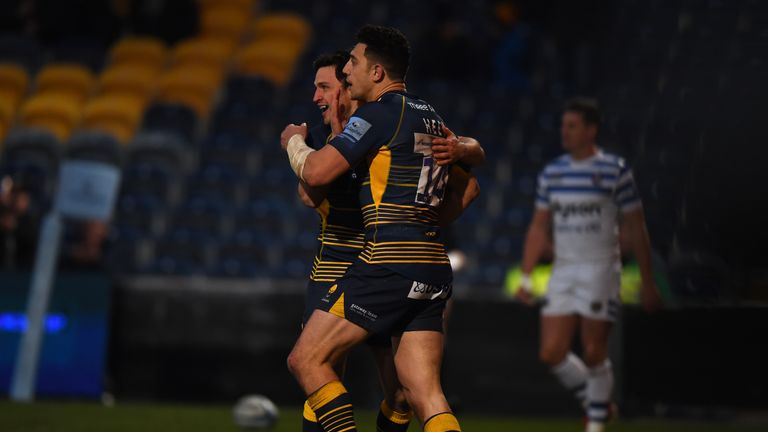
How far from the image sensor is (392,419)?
6.21 m

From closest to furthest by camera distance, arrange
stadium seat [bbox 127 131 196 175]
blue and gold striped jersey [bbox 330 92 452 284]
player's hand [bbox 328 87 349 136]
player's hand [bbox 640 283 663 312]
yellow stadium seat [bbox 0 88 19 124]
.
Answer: blue and gold striped jersey [bbox 330 92 452 284] < player's hand [bbox 328 87 349 136] < player's hand [bbox 640 283 663 312] < stadium seat [bbox 127 131 196 175] < yellow stadium seat [bbox 0 88 19 124]

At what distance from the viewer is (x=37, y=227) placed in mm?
13336

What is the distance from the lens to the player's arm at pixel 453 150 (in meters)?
5.64

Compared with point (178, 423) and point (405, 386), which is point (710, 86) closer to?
point (405, 386)

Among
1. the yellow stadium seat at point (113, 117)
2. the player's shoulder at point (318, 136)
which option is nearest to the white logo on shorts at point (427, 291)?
the player's shoulder at point (318, 136)

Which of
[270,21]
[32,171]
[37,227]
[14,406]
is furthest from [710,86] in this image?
[270,21]

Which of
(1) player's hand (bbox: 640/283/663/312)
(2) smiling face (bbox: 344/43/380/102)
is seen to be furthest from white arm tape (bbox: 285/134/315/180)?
(1) player's hand (bbox: 640/283/663/312)

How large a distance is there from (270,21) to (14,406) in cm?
915

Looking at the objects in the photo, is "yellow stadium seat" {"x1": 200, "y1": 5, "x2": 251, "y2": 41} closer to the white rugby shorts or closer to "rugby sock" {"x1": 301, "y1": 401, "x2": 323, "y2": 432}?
the white rugby shorts

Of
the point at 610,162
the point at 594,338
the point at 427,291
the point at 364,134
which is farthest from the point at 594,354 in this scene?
the point at 364,134

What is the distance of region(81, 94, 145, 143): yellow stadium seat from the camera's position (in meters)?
16.8

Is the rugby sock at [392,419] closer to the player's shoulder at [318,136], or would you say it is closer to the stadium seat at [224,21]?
the player's shoulder at [318,136]

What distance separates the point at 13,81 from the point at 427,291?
1358cm

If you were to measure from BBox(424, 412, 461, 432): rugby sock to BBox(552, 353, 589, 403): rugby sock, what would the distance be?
4.24 meters
